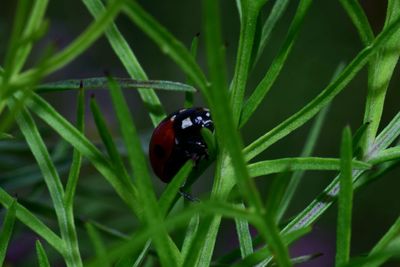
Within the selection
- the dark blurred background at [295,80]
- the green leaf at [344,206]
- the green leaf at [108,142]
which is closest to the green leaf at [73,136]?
the green leaf at [108,142]

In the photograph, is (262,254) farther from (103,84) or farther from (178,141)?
(178,141)

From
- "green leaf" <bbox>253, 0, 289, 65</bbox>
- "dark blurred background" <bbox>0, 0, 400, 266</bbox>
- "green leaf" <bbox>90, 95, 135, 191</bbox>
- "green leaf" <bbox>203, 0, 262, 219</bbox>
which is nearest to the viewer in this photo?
"green leaf" <bbox>203, 0, 262, 219</bbox>

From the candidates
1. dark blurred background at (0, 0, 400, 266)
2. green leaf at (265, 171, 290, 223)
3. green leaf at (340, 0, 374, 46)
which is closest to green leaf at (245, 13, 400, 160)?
green leaf at (340, 0, 374, 46)

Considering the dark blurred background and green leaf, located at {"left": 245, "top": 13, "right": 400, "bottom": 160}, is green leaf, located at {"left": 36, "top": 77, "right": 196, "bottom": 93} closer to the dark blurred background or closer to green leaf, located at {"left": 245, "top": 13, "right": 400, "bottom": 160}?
green leaf, located at {"left": 245, "top": 13, "right": 400, "bottom": 160}

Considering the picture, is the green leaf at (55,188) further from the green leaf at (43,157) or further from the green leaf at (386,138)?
the green leaf at (386,138)

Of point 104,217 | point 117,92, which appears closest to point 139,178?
point 117,92

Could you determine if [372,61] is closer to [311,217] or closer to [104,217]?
[311,217]
